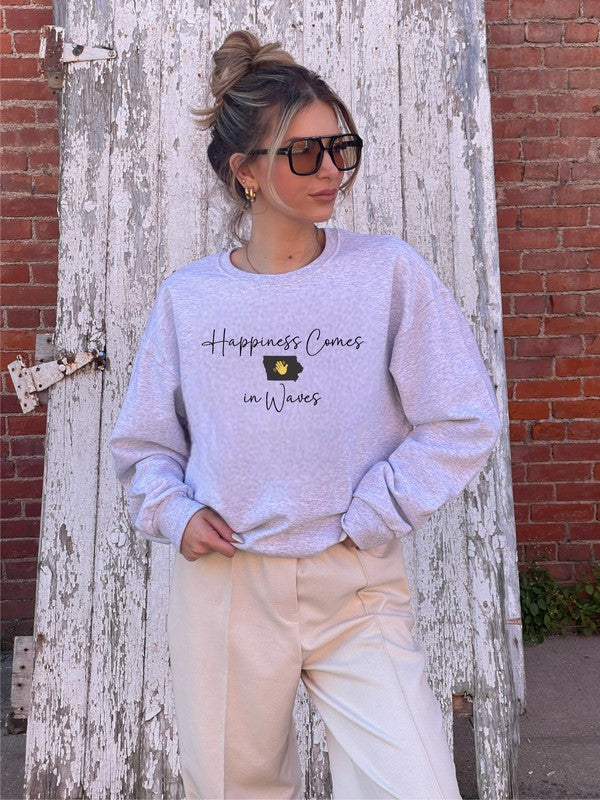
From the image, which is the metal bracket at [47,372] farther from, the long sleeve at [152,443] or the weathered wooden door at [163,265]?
the long sleeve at [152,443]

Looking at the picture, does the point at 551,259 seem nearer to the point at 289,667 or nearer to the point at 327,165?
the point at 327,165

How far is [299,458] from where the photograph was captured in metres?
1.92

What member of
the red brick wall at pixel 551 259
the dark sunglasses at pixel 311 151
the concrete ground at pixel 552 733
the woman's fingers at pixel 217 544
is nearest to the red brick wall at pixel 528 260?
Result: the red brick wall at pixel 551 259

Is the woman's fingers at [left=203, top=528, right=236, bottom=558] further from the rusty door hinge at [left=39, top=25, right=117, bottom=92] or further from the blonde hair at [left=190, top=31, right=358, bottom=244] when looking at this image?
the rusty door hinge at [left=39, top=25, right=117, bottom=92]

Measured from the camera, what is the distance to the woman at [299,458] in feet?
6.22

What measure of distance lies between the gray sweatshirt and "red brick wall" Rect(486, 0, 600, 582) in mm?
2120

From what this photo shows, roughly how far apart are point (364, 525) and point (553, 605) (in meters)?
2.50

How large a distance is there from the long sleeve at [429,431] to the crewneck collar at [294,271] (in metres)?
0.23

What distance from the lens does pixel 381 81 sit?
314cm

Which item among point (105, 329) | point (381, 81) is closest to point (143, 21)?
point (381, 81)

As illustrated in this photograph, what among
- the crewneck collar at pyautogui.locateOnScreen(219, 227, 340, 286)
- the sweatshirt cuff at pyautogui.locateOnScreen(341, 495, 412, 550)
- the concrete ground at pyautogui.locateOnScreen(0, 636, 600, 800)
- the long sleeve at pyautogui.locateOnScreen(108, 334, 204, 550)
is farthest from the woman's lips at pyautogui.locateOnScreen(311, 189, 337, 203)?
the concrete ground at pyautogui.locateOnScreen(0, 636, 600, 800)

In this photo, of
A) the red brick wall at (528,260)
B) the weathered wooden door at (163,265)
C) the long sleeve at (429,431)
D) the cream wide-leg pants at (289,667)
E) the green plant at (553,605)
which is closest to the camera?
the cream wide-leg pants at (289,667)

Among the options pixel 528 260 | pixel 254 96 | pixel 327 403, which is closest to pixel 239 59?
pixel 254 96

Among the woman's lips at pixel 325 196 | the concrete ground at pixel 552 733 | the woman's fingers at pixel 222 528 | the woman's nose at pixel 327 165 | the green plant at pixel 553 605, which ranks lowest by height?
the concrete ground at pixel 552 733
